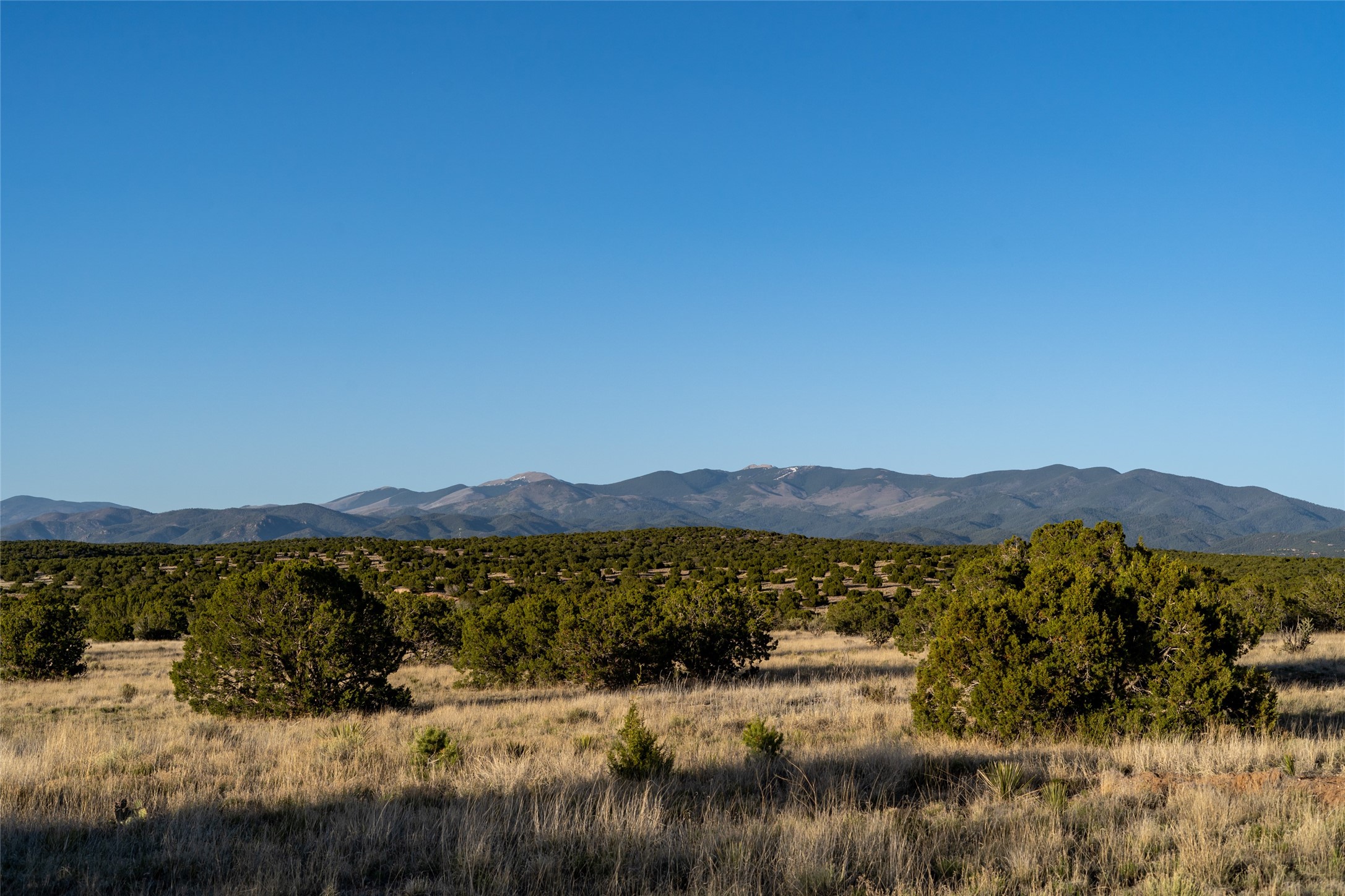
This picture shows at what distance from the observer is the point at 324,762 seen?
7770 mm

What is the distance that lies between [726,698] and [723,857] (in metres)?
8.61

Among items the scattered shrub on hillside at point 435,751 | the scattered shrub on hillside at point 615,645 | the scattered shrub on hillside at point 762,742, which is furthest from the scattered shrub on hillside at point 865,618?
the scattered shrub on hillside at point 435,751

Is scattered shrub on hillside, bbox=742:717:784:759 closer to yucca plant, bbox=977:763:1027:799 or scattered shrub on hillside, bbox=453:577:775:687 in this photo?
yucca plant, bbox=977:763:1027:799

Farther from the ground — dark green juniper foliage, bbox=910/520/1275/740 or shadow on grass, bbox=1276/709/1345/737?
dark green juniper foliage, bbox=910/520/1275/740

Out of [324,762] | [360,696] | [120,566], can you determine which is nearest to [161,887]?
[324,762]

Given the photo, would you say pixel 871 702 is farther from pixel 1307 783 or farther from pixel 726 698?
pixel 1307 783

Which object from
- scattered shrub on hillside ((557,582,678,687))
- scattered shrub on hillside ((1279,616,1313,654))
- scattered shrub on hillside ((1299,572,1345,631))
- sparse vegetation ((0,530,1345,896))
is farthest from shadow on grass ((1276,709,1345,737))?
scattered shrub on hillside ((1299,572,1345,631))

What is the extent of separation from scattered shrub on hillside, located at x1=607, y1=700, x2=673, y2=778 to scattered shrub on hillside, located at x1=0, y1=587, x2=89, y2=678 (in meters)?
18.6

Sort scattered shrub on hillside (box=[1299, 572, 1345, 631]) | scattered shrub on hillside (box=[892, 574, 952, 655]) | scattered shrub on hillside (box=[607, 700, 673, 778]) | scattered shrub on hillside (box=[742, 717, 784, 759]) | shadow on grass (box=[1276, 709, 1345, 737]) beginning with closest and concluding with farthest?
scattered shrub on hillside (box=[607, 700, 673, 778]) < scattered shrub on hillside (box=[742, 717, 784, 759]) < shadow on grass (box=[1276, 709, 1345, 737]) < scattered shrub on hillside (box=[892, 574, 952, 655]) < scattered shrub on hillside (box=[1299, 572, 1345, 631])

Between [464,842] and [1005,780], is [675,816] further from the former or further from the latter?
[1005,780]

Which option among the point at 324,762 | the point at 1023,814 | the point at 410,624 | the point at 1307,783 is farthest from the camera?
the point at 410,624

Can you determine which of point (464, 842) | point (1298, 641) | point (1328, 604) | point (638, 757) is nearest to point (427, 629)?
point (638, 757)

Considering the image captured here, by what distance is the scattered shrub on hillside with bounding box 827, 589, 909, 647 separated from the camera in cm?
2691

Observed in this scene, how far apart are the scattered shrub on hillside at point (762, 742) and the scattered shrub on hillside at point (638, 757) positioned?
90cm
